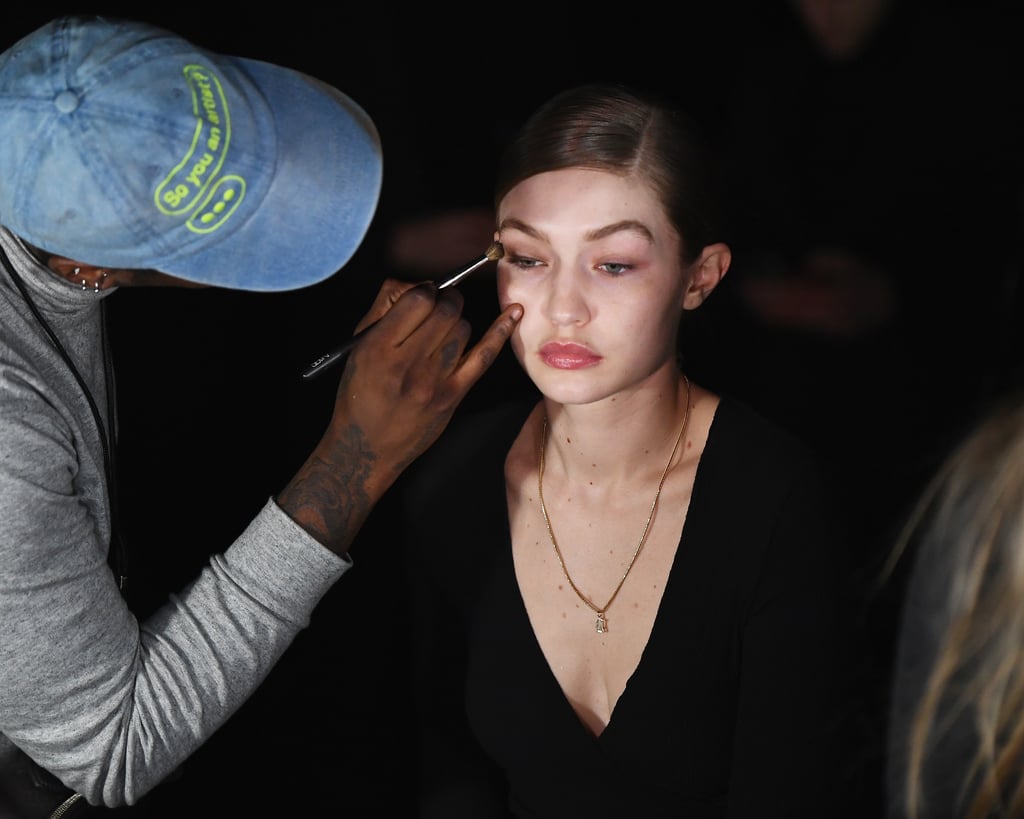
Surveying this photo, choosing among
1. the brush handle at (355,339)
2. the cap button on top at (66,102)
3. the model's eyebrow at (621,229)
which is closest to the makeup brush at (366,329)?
the brush handle at (355,339)

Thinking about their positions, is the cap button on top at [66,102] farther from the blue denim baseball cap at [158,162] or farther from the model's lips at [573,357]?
the model's lips at [573,357]

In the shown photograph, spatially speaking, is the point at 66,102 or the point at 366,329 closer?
the point at 66,102

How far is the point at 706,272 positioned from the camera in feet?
4.08

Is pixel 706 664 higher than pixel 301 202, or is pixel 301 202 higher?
pixel 301 202

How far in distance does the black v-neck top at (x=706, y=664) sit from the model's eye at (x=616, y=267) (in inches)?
9.3

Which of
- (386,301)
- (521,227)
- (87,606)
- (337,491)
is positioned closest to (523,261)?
(521,227)

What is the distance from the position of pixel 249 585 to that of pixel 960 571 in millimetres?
696

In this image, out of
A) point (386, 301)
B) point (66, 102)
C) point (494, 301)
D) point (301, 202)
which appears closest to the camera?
point (66, 102)

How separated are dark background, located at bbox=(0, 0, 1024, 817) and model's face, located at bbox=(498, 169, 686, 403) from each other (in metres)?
0.14

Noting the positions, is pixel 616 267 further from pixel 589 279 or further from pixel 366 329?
pixel 366 329

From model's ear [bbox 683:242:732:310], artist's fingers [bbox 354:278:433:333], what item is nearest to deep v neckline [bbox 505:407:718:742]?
model's ear [bbox 683:242:732:310]

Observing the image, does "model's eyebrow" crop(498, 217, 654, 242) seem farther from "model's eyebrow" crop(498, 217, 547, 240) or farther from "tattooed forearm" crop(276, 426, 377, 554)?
"tattooed forearm" crop(276, 426, 377, 554)

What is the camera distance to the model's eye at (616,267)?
3.83ft

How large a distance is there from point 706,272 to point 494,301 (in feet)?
1.06
